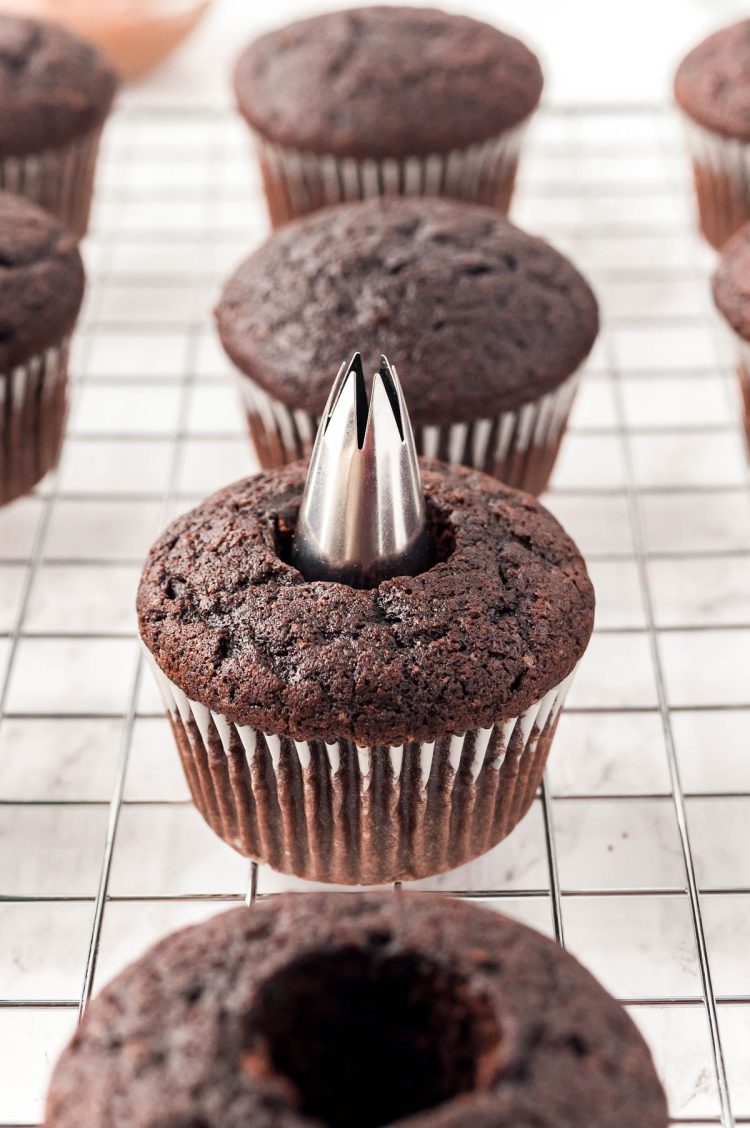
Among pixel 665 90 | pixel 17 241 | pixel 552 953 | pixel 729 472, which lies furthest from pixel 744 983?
pixel 665 90

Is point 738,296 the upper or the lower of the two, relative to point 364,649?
lower

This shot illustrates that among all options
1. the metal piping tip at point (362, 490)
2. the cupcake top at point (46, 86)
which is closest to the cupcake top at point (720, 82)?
the cupcake top at point (46, 86)

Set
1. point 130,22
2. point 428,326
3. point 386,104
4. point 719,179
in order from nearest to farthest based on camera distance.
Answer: point 428,326
point 386,104
point 719,179
point 130,22

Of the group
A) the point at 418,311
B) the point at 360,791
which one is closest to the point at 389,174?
the point at 418,311

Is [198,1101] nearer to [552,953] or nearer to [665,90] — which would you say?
[552,953]

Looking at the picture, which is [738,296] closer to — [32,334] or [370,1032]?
[32,334]

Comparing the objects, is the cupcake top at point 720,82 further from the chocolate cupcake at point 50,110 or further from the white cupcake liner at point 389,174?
the chocolate cupcake at point 50,110
